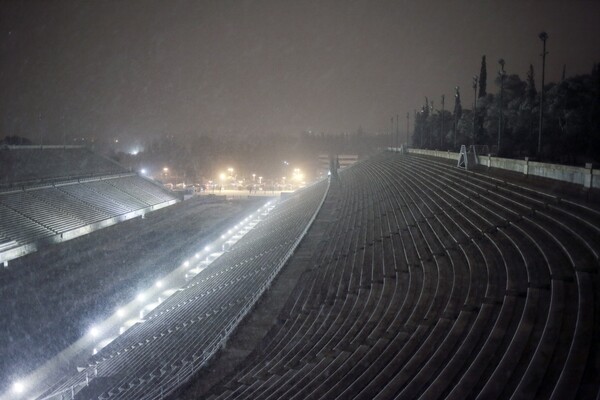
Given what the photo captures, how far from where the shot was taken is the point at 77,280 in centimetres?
1634

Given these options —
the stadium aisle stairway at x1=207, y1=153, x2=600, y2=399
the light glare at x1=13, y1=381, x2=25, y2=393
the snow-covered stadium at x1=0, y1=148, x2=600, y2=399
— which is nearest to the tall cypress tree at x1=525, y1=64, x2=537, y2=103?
the snow-covered stadium at x1=0, y1=148, x2=600, y2=399

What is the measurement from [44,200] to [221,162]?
53.4 metres

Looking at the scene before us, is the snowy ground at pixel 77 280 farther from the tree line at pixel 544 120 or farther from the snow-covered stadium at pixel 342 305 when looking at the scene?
the tree line at pixel 544 120

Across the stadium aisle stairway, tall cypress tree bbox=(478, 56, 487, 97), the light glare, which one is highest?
tall cypress tree bbox=(478, 56, 487, 97)

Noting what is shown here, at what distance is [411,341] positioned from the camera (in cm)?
648

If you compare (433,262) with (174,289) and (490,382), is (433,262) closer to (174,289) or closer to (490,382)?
(490,382)

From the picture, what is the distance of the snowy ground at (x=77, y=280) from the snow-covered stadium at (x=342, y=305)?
0.29ft

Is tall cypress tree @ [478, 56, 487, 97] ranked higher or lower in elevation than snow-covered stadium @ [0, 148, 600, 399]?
higher

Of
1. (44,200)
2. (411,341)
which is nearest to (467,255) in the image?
(411,341)

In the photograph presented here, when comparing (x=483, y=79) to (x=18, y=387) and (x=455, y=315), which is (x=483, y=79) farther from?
(x=18, y=387)

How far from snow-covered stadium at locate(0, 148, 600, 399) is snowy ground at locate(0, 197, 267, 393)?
0.09 meters

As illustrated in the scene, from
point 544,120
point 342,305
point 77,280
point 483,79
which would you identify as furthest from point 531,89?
point 77,280

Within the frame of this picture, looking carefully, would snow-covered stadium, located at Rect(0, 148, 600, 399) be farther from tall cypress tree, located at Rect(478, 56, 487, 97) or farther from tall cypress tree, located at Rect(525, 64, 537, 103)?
tall cypress tree, located at Rect(478, 56, 487, 97)

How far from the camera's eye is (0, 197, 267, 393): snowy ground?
11.2 meters
